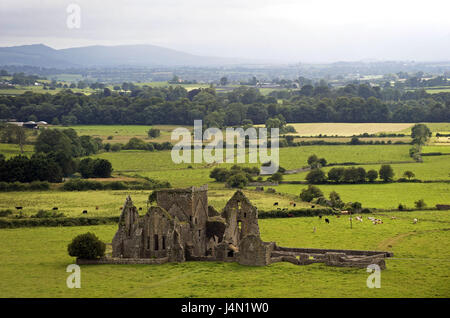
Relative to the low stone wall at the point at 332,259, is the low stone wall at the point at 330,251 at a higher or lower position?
lower

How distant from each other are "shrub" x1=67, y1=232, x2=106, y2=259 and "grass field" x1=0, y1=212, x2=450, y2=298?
1.36 meters

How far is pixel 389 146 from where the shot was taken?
452 feet

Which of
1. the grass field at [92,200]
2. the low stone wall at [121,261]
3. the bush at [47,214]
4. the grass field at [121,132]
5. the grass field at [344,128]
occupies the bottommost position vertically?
the grass field at [92,200]

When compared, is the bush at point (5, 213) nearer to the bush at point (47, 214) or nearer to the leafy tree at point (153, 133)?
the bush at point (47, 214)

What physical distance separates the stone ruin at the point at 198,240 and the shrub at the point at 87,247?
52 cm

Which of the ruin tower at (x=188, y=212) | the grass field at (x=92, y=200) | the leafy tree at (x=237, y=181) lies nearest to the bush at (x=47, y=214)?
the grass field at (x=92, y=200)

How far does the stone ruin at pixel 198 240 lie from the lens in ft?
182

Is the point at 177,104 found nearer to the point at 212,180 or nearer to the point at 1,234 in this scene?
the point at 212,180

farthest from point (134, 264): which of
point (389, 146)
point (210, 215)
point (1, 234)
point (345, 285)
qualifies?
point (389, 146)

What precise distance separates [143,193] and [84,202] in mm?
9058

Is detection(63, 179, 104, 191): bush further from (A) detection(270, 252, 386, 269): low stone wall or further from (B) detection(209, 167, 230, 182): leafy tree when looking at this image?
(A) detection(270, 252, 386, 269): low stone wall

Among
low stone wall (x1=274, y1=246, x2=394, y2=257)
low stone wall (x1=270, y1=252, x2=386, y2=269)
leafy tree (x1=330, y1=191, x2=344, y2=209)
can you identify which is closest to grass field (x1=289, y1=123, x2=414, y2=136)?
leafy tree (x1=330, y1=191, x2=344, y2=209)

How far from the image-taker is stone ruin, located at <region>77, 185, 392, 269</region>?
55.4m

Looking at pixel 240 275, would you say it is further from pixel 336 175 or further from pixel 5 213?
pixel 336 175
